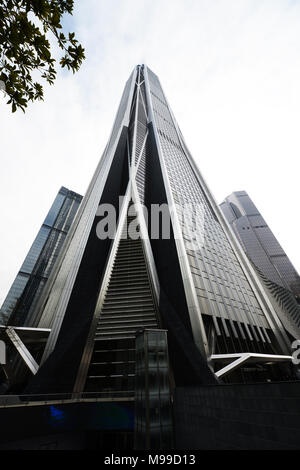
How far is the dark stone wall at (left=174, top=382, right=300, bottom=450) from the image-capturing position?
4.78 metres

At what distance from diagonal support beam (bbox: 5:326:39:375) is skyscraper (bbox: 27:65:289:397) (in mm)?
1261

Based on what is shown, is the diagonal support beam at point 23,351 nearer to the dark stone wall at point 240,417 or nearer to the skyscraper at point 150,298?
the skyscraper at point 150,298

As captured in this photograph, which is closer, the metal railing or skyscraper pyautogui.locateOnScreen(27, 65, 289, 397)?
the metal railing

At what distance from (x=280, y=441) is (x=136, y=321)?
31.8ft

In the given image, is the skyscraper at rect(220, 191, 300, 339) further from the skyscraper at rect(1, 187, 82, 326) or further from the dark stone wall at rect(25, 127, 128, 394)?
the skyscraper at rect(1, 187, 82, 326)

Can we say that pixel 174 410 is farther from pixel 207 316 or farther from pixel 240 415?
pixel 207 316

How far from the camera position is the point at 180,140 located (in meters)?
42.5

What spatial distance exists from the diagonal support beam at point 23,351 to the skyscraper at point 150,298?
126 cm

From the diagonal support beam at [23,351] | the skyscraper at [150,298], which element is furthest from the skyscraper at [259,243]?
the diagonal support beam at [23,351]

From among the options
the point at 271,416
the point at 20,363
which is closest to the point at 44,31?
the point at 271,416

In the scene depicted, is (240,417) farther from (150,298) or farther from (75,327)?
(75,327)

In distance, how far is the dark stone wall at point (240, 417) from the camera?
478 centimetres

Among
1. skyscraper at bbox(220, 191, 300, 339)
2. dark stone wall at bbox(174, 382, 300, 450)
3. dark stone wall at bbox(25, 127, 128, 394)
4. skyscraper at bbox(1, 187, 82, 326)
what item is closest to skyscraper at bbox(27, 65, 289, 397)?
dark stone wall at bbox(25, 127, 128, 394)

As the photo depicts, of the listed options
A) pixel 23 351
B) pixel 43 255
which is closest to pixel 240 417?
pixel 23 351
